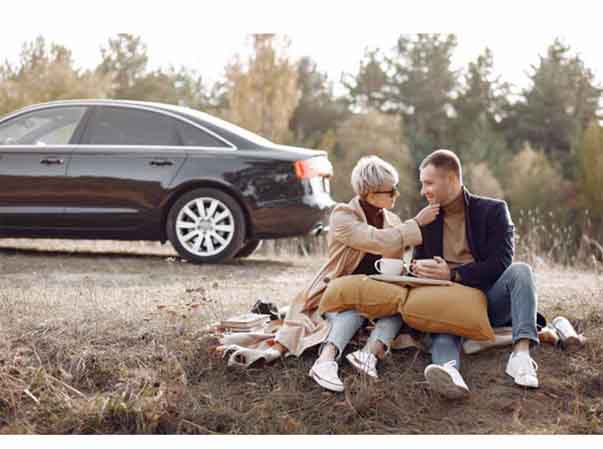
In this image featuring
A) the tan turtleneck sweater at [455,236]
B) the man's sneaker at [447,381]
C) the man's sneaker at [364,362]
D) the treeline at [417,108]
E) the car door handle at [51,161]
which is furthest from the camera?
the treeline at [417,108]

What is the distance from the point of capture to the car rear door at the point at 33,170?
820 cm

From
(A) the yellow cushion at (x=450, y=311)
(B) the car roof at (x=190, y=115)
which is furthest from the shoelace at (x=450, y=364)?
(B) the car roof at (x=190, y=115)

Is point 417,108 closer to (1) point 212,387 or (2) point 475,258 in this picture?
(2) point 475,258

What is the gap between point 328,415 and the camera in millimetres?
4562

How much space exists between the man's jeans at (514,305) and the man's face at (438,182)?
0.50 m

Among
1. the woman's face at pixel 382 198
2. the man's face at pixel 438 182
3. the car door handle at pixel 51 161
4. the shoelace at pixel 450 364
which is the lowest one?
the shoelace at pixel 450 364

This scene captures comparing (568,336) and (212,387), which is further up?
(568,336)

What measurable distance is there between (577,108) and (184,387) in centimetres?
1944

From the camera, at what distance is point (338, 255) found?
16.0ft

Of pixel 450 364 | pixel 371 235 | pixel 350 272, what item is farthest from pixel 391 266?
pixel 450 364

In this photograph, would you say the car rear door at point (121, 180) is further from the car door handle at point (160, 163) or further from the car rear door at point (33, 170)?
the car rear door at point (33, 170)

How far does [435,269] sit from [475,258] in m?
0.22

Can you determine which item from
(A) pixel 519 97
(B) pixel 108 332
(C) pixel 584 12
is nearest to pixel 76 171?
(B) pixel 108 332

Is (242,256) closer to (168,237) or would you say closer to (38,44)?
(168,237)
